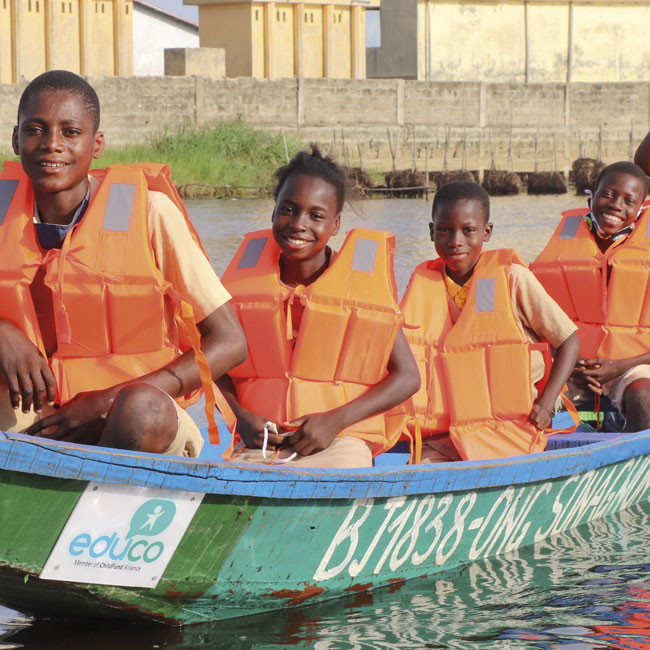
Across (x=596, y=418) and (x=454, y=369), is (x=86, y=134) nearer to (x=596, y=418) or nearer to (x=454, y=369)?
(x=454, y=369)

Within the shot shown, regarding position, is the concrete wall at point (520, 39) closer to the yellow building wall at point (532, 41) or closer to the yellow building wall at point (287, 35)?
the yellow building wall at point (532, 41)

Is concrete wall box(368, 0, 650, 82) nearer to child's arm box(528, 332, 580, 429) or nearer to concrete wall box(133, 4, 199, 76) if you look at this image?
concrete wall box(133, 4, 199, 76)

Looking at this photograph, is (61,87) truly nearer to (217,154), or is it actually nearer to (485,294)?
(485,294)

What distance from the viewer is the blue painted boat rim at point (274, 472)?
3371 mm

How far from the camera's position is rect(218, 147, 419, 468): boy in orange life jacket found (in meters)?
4.37

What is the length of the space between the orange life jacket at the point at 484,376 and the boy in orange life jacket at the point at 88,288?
4.67 feet

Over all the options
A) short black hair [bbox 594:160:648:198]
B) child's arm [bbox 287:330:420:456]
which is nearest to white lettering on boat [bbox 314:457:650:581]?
child's arm [bbox 287:330:420:456]

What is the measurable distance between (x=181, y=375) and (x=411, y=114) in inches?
1090

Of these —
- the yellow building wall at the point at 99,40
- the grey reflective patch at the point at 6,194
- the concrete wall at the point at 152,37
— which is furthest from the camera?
the concrete wall at the point at 152,37

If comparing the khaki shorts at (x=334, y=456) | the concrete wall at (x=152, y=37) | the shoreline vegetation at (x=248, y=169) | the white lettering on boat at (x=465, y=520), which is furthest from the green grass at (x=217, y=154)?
the khaki shorts at (x=334, y=456)

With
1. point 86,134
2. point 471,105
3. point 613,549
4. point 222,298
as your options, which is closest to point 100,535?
point 222,298

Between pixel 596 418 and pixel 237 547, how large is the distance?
234 cm

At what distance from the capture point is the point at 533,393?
5051mm

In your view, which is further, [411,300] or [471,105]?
[471,105]
